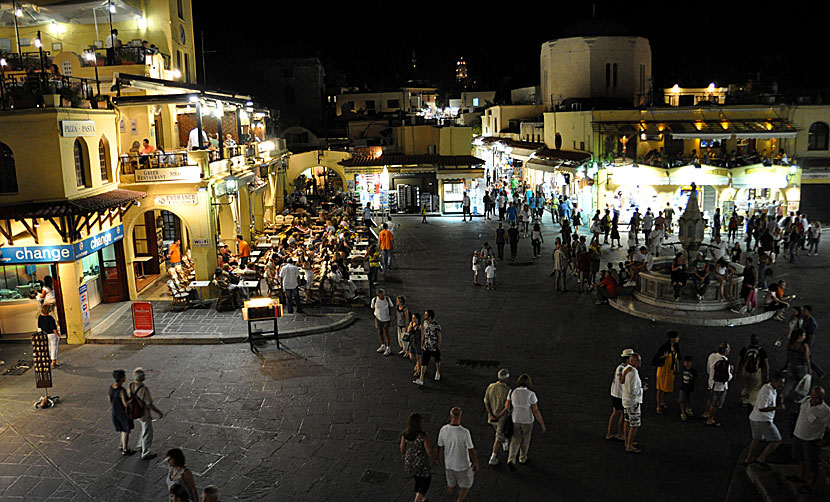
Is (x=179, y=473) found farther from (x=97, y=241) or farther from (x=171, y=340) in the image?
(x=97, y=241)

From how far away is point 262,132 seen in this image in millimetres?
34062

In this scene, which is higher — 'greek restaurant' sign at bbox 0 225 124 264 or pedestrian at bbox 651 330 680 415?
'greek restaurant' sign at bbox 0 225 124 264

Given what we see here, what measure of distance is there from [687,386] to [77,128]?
14.4 meters

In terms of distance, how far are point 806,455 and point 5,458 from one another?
11557 mm

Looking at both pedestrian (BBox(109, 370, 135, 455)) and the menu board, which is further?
the menu board

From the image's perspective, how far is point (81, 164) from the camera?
1662cm

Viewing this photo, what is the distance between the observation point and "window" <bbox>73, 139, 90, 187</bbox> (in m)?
16.3

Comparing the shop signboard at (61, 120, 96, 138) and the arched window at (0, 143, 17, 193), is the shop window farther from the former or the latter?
the arched window at (0, 143, 17, 193)

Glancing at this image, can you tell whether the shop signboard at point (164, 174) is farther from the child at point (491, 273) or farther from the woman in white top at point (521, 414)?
the woman in white top at point (521, 414)

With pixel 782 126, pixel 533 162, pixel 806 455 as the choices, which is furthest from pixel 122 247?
pixel 782 126

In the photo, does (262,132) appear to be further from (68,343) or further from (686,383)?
(686,383)

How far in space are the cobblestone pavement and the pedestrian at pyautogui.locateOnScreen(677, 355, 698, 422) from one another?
0.21 m

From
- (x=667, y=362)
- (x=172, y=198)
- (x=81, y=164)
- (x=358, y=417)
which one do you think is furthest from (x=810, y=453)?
(x=172, y=198)

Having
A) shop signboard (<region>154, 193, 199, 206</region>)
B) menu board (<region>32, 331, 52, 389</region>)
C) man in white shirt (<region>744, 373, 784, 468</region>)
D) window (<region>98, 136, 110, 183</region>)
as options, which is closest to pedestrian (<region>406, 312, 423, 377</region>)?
man in white shirt (<region>744, 373, 784, 468</region>)
